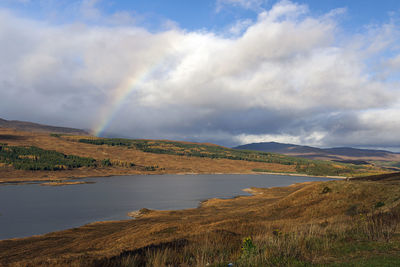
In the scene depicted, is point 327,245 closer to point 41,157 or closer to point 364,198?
point 364,198

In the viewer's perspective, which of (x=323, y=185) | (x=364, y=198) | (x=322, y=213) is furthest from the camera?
(x=323, y=185)

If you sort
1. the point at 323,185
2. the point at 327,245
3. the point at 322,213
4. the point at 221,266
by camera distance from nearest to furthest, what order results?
1. the point at 221,266
2. the point at 327,245
3. the point at 322,213
4. the point at 323,185

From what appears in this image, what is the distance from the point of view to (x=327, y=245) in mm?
13211

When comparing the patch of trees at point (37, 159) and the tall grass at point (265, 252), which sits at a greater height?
the tall grass at point (265, 252)

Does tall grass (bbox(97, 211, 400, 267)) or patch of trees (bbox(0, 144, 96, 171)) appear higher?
tall grass (bbox(97, 211, 400, 267))

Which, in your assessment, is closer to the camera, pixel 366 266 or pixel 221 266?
pixel 366 266

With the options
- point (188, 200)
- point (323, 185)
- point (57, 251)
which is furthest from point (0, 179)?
point (323, 185)

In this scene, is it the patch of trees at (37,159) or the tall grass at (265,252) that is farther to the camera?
the patch of trees at (37,159)

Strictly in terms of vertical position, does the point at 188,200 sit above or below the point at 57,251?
below

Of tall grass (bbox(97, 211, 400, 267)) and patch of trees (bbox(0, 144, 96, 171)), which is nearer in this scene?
tall grass (bbox(97, 211, 400, 267))

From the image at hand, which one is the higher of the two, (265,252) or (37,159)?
(265,252)

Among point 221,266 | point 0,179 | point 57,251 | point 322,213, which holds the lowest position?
point 0,179

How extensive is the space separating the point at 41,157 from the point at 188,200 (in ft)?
469

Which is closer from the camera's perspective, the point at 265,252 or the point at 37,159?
the point at 265,252
